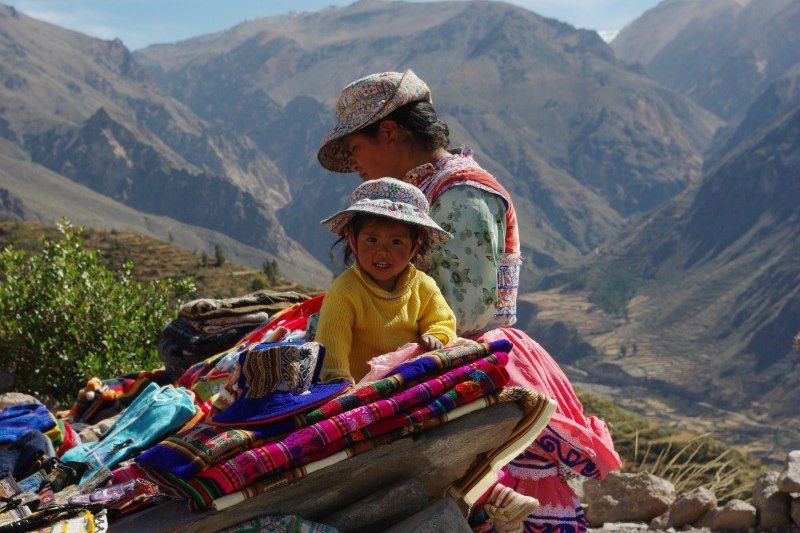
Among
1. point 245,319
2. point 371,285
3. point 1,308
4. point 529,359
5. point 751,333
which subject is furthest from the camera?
point 751,333

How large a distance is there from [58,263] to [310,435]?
24.3 feet

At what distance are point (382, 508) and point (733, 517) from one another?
18.3 ft

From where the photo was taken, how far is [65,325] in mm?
9422

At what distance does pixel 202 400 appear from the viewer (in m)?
5.24

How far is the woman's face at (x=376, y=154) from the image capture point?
4914 millimetres

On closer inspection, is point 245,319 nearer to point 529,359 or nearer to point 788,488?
point 529,359

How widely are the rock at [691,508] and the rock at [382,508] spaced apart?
5.36 meters

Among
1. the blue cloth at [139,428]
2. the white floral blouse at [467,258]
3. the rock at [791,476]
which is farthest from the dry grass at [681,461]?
the blue cloth at [139,428]

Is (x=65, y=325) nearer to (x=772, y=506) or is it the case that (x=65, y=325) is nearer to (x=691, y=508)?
(x=691, y=508)

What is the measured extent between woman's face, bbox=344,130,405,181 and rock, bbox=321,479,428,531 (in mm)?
2056

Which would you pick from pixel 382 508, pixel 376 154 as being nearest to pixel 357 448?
pixel 382 508

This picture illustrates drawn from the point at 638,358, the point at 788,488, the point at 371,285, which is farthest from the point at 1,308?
→ the point at 638,358

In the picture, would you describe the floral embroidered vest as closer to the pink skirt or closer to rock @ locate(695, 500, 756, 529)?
the pink skirt

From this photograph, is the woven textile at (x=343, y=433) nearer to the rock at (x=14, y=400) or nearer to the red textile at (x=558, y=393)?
the red textile at (x=558, y=393)
